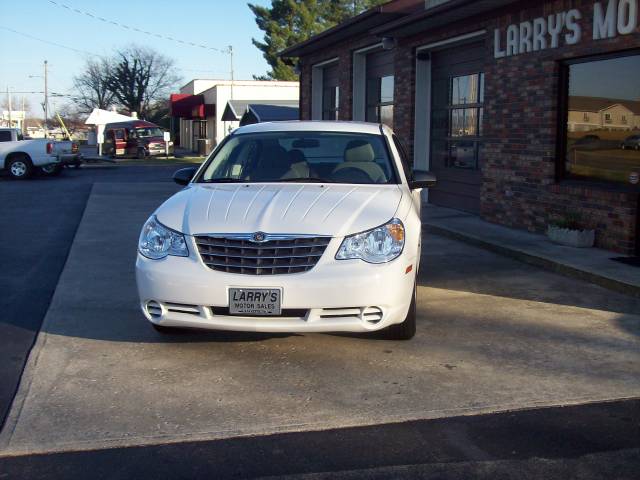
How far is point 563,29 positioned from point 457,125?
425 centimetres

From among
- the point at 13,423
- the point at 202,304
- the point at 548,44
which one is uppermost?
the point at 548,44

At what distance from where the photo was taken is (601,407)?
4.68 meters

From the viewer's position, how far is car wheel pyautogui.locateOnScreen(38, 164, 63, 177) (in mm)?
27828

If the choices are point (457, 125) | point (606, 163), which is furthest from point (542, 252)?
point (457, 125)

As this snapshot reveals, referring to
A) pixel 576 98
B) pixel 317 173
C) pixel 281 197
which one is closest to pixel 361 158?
pixel 317 173

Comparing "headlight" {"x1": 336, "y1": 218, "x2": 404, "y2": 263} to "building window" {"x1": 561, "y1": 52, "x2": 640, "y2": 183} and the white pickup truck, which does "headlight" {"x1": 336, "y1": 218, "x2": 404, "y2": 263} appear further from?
the white pickup truck

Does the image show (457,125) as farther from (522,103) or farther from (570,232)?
(570,232)

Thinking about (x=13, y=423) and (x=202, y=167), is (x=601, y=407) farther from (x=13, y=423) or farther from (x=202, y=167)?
(x=202, y=167)

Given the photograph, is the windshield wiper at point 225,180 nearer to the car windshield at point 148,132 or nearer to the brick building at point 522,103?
the brick building at point 522,103

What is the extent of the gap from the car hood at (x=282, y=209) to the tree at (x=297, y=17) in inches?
1894

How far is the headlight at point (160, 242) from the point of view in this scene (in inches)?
215

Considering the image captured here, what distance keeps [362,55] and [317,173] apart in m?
12.7

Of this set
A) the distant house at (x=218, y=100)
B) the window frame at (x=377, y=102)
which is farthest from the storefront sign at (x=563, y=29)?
the distant house at (x=218, y=100)

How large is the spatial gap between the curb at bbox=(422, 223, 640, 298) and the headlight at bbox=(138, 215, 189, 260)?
14.6 feet
